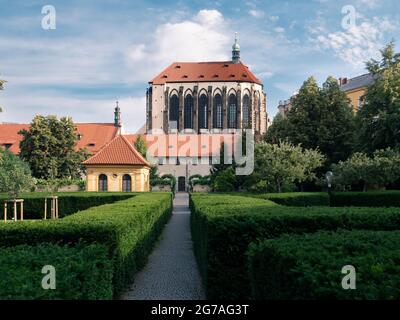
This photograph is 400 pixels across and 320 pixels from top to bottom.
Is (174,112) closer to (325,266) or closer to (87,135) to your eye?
(87,135)

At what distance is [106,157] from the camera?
40.5 meters

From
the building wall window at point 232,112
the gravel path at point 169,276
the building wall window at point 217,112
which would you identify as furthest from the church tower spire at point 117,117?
the gravel path at point 169,276

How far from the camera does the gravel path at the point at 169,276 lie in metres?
9.74

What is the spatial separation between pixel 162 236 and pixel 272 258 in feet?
45.7

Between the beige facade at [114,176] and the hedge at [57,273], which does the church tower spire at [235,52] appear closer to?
the beige facade at [114,176]

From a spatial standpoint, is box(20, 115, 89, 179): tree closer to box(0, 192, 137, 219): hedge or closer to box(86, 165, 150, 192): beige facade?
box(86, 165, 150, 192): beige facade

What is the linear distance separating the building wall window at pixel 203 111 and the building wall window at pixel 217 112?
1.68 metres

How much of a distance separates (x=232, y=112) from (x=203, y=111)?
5377 mm

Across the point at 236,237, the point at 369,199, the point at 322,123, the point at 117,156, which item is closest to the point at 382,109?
the point at 322,123

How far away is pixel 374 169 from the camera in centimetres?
2823

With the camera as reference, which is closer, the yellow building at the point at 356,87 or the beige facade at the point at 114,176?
the beige facade at the point at 114,176
